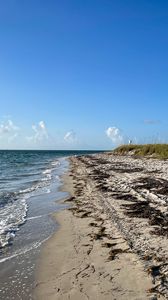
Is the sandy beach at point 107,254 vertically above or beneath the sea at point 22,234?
above

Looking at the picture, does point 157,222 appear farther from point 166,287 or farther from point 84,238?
point 166,287

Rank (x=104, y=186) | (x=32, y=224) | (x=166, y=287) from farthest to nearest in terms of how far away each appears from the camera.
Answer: (x=104, y=186), (x=32, y=224), (x=166, y=287)

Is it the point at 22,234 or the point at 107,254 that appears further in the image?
the point at 22,234

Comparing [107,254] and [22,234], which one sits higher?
[107,254]

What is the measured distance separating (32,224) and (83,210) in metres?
2.34

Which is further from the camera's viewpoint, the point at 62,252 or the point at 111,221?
the point at 111,221

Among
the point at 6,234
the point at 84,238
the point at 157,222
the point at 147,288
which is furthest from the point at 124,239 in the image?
the point at 6,234

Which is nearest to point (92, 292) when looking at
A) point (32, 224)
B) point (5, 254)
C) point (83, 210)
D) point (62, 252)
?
point (62, 252)

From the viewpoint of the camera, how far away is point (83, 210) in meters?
12.9

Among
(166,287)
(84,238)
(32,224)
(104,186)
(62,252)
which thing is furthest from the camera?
(104,186)

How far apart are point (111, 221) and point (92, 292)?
16.1 feet

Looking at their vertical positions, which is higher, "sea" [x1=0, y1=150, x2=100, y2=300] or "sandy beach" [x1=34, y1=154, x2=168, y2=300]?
"sandy beach" [x1=34, y1=154, x2=168, y2=300]

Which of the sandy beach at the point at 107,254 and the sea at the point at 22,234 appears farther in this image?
the sea at the point at 22,234

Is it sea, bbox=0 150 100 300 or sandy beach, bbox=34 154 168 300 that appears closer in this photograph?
sandy beach, bbox=34 154 168 300
